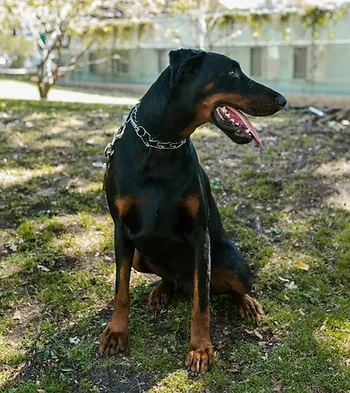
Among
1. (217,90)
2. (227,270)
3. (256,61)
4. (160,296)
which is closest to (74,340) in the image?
(160,296)

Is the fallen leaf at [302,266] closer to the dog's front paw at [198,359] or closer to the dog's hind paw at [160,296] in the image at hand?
the dog's hind paw at [160,296]

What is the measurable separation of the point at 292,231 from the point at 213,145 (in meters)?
2.74

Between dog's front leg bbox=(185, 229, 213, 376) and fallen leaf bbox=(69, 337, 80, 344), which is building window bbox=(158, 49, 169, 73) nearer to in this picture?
fallen leaf bbox=(69, 337, 80, 344)

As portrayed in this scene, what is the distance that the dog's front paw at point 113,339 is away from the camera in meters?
3.13

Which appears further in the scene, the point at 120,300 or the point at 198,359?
the point at 120,300

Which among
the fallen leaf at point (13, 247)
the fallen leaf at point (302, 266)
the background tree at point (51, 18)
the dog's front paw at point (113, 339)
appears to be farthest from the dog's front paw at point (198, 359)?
the background tree at point (51, 18)

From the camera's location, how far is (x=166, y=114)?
291 centimetres

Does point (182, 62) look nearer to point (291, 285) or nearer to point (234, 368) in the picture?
point (234, 368)

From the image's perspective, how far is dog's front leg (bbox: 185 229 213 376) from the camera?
3002 mm

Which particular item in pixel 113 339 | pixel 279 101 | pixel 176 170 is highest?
pixel 279 101

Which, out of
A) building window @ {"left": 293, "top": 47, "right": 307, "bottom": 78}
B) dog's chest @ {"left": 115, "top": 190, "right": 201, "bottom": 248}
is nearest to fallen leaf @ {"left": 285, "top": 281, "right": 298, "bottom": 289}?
dog's chest @ {"left": 115, "top": 190, "right": 201, "bottom": 248}

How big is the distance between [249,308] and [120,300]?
0.92 m

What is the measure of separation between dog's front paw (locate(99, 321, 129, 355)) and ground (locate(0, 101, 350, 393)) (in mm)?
66

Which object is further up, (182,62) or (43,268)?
(182,62)
